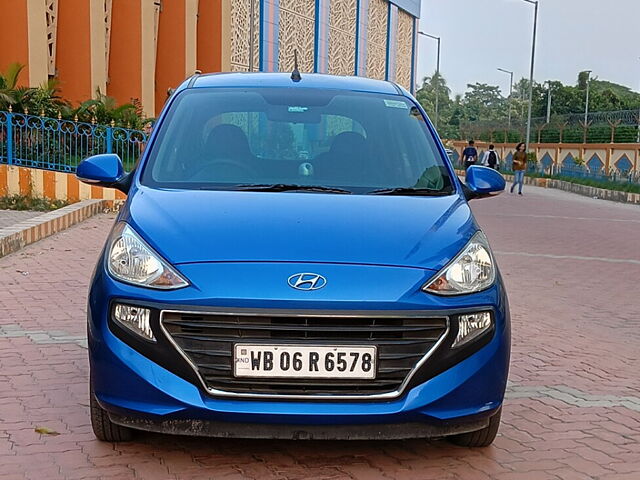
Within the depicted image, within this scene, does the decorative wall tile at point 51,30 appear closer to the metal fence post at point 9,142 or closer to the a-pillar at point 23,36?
the a-pillar at point 23,36

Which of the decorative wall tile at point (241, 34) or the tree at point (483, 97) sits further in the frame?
the tree at point (483, 97)

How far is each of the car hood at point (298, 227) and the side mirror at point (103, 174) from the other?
438 mm

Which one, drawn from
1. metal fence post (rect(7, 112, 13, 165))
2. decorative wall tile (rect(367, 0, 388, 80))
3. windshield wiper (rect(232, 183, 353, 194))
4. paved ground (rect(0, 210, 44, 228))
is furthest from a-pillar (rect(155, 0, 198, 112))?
windshield wiper (rect(232, 183, 353, 194))

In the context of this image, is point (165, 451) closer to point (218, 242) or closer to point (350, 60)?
point (218, 242)

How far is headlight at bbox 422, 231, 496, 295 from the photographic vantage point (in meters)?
3.36

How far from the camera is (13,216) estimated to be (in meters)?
12.2

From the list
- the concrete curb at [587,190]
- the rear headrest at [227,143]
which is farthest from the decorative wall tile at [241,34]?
the rear headrest at [227,143]

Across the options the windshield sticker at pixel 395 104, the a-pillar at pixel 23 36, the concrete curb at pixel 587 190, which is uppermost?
the a-pillar at pixel 23 36

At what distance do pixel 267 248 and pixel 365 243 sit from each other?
0.40 m

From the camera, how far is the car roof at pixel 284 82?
4906 mm

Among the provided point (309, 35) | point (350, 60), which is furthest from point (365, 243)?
point (350, 60)

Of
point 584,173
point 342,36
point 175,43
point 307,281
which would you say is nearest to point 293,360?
point 307,281

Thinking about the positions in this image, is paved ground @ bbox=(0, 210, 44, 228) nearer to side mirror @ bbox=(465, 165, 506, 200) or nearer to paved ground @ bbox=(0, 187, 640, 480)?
paved ground @ bbox=(0, 187, 640, 480)

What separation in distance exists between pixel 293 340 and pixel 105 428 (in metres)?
1.08
